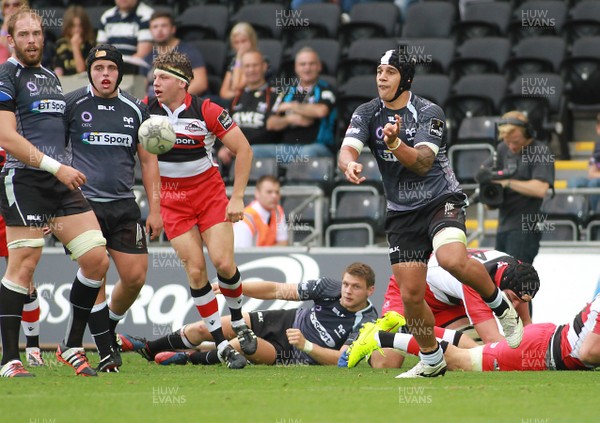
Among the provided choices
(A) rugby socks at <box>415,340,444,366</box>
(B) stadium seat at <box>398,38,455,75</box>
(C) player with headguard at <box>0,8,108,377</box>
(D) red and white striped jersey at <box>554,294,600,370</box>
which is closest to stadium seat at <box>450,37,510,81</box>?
(B) stadium seat at <box>398,38,455,75</box>

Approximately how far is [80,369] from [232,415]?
2.64m

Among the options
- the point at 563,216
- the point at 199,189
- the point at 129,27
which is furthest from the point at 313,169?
the point at 199,189

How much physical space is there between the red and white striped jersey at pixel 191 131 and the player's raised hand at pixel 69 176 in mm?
1650

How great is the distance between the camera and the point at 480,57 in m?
16.4

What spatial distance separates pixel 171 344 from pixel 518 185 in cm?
424

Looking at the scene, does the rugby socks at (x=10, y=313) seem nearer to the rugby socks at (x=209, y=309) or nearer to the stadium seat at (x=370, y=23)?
the rugby socks at (x=209, y=309)

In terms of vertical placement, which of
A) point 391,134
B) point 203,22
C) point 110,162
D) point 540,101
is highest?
point 203,22

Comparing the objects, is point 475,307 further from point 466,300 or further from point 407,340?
point 407,340

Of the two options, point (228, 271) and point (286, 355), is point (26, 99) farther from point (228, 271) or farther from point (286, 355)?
point (286, 355)

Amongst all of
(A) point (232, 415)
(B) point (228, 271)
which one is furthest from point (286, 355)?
(A) point (232, 415)

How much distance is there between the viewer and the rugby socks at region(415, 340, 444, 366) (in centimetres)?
863

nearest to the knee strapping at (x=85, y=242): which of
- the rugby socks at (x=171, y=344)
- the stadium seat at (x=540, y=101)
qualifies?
the rugby socks at (x=171, y=344)

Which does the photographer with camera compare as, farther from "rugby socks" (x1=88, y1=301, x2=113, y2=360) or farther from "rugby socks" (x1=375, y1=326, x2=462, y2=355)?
"rugby socks" (x1=88, y1=301, x2=113, y2=360)

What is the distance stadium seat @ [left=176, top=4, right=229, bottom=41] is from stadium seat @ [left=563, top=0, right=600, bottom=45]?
5.23 meters
